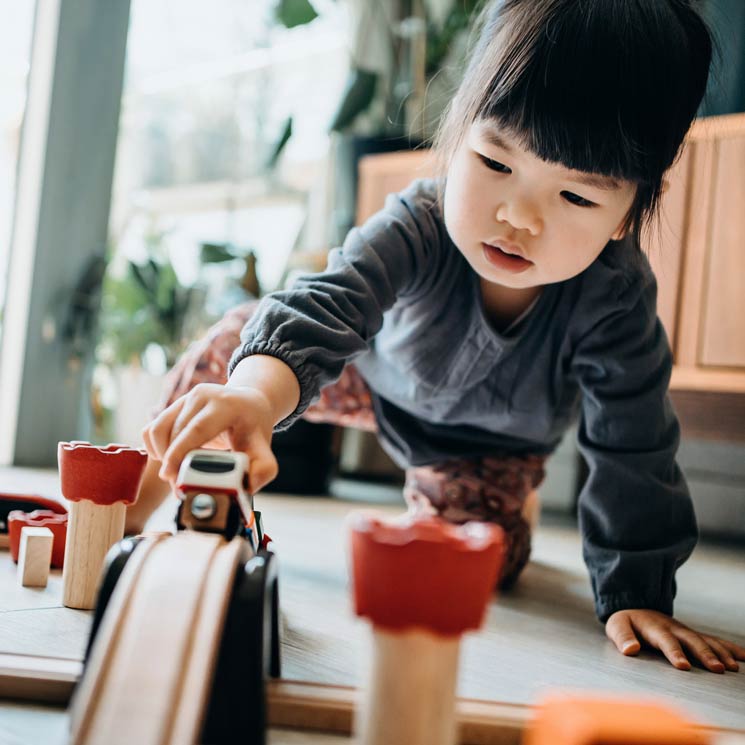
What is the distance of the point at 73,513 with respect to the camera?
2.20ft

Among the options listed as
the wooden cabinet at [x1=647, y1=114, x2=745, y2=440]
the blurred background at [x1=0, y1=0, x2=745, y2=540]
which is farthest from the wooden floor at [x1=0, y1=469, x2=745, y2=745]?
the blurred background at [x1=0, y1=0, x2=745, y2=540]

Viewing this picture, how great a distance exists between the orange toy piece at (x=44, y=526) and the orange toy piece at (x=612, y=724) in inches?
23.3

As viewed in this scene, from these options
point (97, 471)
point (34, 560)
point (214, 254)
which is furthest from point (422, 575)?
point (214, 254)

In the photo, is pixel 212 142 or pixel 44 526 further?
pixel 212 142

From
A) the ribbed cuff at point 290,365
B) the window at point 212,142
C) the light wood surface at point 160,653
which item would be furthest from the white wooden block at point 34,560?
the window at point 212,142

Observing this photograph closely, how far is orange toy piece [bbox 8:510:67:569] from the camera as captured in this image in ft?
2.72

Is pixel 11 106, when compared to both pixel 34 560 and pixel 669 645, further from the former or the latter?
pixel 669 645

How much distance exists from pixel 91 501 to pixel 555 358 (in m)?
0.52

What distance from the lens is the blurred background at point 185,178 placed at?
1.90 meters

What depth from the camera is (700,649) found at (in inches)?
28.5

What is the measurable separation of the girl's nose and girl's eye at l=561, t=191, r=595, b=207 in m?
0.03

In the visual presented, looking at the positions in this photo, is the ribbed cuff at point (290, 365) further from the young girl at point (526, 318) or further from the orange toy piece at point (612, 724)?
the orange toy piece at point (612, 724)

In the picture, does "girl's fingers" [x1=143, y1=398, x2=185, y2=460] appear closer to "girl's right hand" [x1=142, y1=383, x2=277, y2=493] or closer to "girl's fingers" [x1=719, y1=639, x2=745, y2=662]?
"girl's right hand" [x1=142, y1=383, x2=277, y2=493]

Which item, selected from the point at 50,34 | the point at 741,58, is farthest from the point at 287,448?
the point at 741,58
